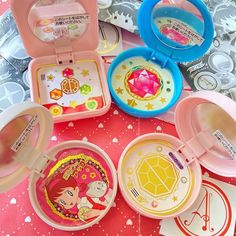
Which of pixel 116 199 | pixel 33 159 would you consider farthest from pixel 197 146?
pixel 33 159

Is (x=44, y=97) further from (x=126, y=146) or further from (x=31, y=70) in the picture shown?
(x=126, y=146)

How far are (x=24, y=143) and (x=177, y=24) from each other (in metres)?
0.40

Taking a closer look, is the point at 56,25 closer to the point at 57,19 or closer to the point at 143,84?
the point at 57,19

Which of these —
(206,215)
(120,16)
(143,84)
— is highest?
(120,16)

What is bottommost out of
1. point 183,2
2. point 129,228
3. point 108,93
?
point 129,228

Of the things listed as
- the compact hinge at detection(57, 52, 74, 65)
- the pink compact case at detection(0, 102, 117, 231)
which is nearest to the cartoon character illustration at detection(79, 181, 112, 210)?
the pink compact case at detection(0, 102, 117, 231)

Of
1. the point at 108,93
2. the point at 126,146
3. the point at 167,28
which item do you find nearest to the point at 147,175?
the point at 126,146

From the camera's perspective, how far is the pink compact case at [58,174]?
1.92 ft

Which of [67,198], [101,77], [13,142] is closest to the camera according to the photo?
[13,142]

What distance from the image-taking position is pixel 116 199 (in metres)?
0.68

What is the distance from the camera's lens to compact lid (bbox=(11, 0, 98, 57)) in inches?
25.3

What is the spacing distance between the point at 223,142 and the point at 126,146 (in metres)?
0.20

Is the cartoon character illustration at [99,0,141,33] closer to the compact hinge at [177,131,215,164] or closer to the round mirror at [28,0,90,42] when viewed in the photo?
the round mirror at [28,0,90,42]

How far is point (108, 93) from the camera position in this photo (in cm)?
75
